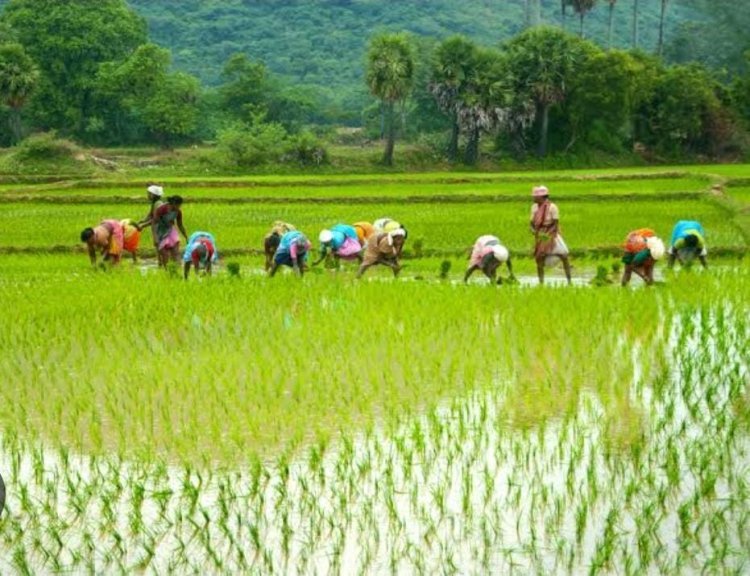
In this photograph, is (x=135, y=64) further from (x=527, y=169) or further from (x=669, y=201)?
(x=669, y=201)

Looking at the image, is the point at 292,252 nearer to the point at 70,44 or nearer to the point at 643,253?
the point at 643,253

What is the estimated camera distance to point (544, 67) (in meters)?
35.2

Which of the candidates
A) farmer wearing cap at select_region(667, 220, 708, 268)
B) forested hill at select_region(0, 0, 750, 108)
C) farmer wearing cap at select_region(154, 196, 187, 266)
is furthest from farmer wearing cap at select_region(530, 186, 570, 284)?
forested hill at select_region(0, 0, 750, 108)

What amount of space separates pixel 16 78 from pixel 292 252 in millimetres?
28393

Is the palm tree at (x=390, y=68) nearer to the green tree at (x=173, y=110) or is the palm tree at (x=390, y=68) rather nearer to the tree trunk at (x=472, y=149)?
the tree trunk at (x=472, y=149)

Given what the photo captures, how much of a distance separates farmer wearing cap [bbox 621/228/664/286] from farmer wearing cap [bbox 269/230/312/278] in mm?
2916

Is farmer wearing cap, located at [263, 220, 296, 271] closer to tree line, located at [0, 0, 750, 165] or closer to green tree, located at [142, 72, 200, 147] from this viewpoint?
tree line, located at [0, 0, 750, 165]

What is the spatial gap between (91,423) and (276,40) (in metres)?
59.7

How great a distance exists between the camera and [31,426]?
5.66m

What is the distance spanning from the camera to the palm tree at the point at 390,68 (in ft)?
115

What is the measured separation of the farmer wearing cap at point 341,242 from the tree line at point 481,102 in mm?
22525

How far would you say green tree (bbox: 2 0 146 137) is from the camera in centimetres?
4303

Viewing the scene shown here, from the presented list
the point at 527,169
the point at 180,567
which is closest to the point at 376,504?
the point at 180,567

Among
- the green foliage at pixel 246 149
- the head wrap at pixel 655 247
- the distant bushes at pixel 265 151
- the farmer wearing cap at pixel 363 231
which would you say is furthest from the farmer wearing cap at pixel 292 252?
the green foliage at pixel 246 149
